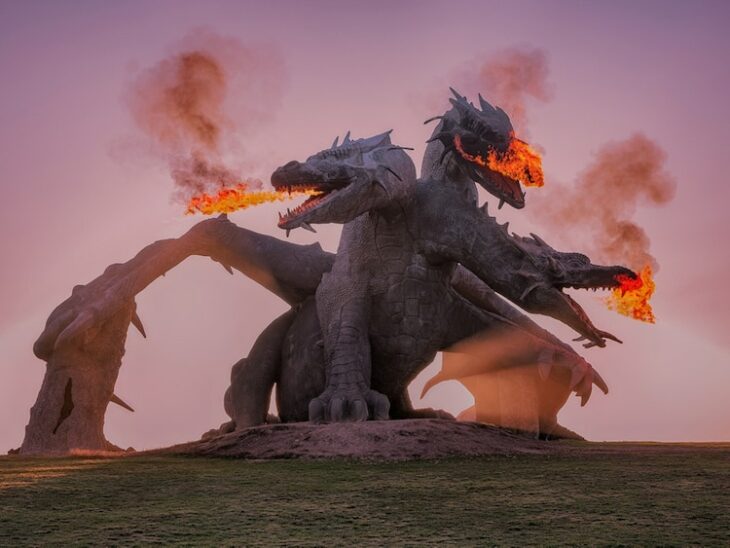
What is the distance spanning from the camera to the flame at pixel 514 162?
435 inches

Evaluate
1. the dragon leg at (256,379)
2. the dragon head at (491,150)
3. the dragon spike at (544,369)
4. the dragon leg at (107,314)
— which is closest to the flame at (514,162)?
the dragon head at (491,150)

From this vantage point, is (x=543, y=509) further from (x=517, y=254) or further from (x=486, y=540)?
(x=517, y=254)

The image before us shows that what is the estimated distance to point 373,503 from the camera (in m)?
5.76

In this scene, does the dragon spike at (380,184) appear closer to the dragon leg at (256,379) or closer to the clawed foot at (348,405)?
the clawed foot at (348,405)

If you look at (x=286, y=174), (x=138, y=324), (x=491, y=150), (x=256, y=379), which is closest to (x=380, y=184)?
(x=286, y=174)

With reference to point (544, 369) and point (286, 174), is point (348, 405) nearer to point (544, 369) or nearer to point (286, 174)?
point (286, 174)

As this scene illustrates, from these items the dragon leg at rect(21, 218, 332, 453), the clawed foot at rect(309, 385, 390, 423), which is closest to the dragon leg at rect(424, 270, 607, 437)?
the clawed foot at rect(309, 385, 390, 423)

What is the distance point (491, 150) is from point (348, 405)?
3.52 m

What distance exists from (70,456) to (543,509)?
258 inches

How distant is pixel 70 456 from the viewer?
10312 mm

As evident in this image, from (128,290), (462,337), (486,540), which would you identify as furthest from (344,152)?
(486,540)

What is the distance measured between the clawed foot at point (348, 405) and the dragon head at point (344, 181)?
193 centimetres

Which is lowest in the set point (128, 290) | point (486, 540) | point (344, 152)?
point (486, 540)

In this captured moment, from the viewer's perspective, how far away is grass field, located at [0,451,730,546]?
4.83m
